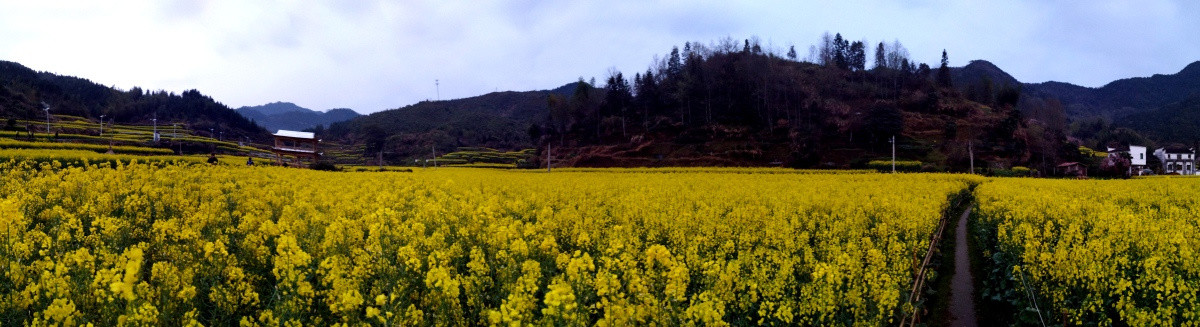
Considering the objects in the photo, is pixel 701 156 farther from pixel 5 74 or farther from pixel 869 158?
pixel 5 74

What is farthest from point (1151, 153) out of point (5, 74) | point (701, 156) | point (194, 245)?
point (5, 74)

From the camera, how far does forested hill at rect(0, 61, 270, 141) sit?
310 ft

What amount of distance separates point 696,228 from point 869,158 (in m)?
55.1

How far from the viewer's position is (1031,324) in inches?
293

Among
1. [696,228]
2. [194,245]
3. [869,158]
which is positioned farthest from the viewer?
[869,158]

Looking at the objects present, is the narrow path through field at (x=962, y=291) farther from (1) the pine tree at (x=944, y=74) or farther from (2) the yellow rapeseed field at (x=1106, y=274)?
(1) the pine tree at (x=944, y=74)

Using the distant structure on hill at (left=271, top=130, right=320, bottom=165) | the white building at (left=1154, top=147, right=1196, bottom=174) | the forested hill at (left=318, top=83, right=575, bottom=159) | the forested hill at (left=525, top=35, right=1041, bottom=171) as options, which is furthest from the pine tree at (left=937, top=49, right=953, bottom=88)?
the distant structure on hill at (left=271, top=130, right=320, bottom=165)

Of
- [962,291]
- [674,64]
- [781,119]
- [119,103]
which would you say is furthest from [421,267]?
[119,103]

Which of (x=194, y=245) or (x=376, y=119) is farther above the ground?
(x=376, y=119)

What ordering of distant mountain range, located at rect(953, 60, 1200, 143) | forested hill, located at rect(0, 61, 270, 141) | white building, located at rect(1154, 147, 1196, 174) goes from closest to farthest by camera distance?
white building, located at rect(1154, 147, 1196, 174)
forested hill, located at rect(0, 61, 270, 141)
distant mountain range, located at rect(953, 60, 1200, 143)

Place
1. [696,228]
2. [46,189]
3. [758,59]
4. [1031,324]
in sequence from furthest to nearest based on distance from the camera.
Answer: [758,59] → [46,189] → [696,228] → [1031,324]

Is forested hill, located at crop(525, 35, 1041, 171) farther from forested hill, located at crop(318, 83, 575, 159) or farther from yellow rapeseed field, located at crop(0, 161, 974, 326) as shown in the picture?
yellow rapeseed field, located at crop(0, 161, 974, 326)

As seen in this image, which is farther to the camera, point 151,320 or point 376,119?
point 376,119

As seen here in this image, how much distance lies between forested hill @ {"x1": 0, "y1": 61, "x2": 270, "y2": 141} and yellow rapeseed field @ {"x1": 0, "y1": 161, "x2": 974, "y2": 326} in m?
101
